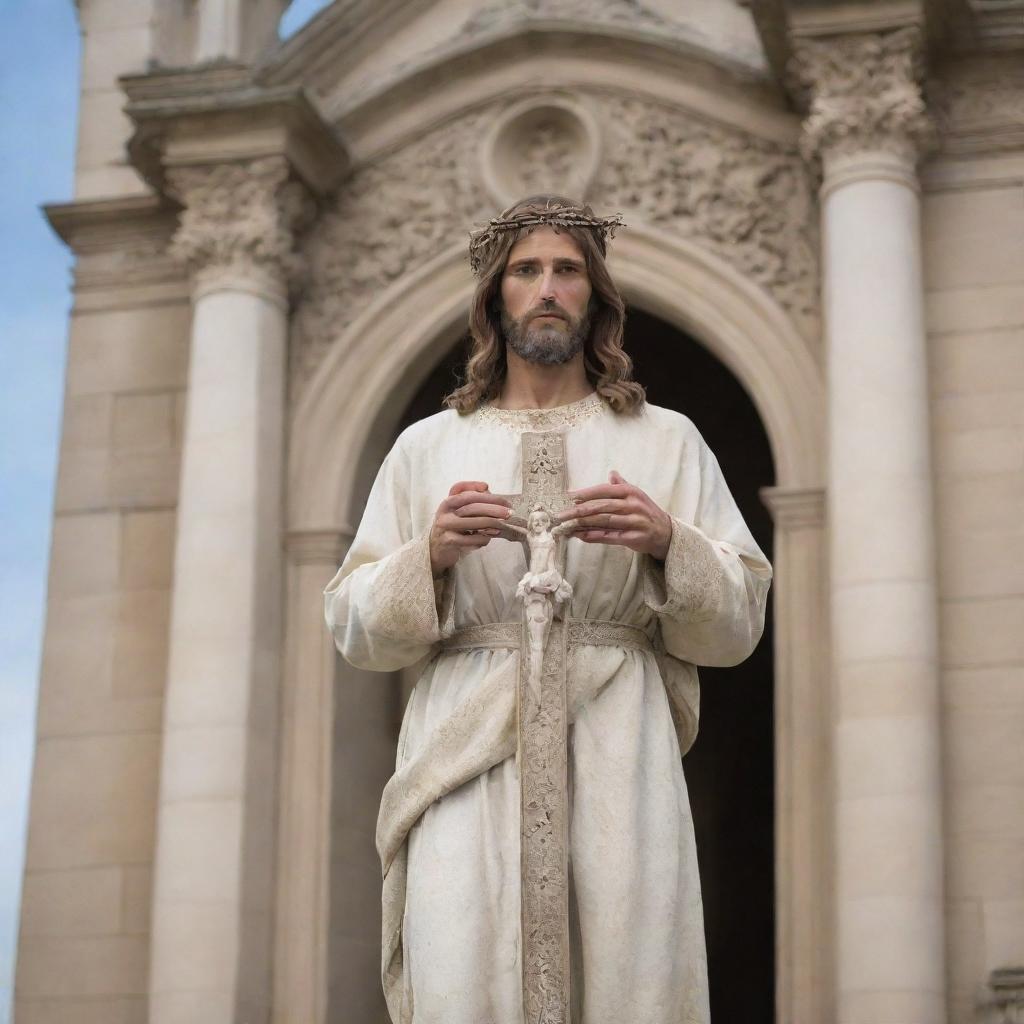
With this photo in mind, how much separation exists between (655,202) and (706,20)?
1.06 meters

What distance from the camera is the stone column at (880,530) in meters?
10.4

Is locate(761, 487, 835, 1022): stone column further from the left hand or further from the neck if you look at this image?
the left hand

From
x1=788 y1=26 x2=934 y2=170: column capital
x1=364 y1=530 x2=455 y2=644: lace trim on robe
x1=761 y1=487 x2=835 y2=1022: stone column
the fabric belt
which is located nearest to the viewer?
x1=364 y1=530 x2=455 y2=644: lace trim on robe

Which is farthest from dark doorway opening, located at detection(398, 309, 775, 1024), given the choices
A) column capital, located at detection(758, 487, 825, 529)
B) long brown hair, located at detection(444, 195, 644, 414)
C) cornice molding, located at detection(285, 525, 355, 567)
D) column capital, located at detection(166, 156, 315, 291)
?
long brown hair, located at detection(444, 195, 644, 414)

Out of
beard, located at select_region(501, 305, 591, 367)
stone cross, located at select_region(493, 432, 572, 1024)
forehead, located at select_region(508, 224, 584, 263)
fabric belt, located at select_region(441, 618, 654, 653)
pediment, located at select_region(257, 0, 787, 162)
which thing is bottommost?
stone cross, located at select_region(493, 432, 572, 1024)

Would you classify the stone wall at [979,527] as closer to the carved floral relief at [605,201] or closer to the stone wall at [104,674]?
the carved floral relief at [605,201]

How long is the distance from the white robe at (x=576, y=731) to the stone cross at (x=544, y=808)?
6 cm

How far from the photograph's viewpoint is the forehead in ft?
17.2

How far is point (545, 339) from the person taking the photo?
5184mm

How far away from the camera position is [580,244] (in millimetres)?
5246

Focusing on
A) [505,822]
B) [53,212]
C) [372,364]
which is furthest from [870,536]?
[505,822]

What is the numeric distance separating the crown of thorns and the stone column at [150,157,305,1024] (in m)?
6.71

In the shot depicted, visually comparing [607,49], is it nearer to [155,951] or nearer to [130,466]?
[130,466]

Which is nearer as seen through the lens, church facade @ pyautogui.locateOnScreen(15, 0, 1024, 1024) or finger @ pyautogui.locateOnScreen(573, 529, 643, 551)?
finger @ pyautogui.locateOnScreen(573, 529, 643, 551)
